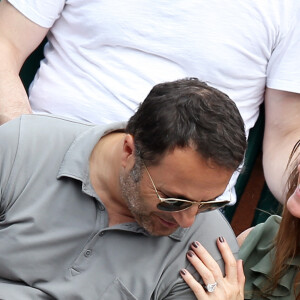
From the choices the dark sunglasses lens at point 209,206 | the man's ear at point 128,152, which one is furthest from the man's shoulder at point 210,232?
the man's ear at point 128,152

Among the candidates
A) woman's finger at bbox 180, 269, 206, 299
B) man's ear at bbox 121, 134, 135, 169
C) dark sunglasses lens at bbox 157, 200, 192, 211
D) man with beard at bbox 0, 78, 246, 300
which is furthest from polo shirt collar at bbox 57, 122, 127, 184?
woman's finger at bbox 180, 269, 206, 299

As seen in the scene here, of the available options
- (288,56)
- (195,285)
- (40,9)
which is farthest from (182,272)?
(40,9)

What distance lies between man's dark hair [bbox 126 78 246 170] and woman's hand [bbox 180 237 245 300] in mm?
278

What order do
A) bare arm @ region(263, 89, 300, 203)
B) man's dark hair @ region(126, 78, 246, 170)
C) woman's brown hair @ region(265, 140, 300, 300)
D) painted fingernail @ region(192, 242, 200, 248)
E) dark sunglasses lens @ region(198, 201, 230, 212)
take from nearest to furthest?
man's dark hair @ region(126, 78, 246, 170), dark sunglasses lens @ region(198, 201, 230, 212), painted fingernail @ region(192, 242, 200, 248), woman's brown hair @ region(265, 140, 300, 300), bare arm @ region(263, 89, 300, 203)

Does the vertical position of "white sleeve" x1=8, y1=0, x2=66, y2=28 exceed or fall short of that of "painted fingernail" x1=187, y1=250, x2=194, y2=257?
it exceeds it

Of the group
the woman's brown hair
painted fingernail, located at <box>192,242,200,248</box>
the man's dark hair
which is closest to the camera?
the man's dark hair

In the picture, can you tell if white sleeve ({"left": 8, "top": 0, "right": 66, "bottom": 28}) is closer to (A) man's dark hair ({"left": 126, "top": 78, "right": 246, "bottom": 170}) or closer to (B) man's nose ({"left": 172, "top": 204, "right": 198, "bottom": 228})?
(A) man's dark hair ({"left": 126, "top": 78, "right": 246, "bottom": 170})

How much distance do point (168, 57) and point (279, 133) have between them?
1.43 feet

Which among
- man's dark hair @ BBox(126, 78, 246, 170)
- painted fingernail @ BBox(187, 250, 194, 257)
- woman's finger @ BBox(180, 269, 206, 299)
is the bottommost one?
woman's finger @ BBox(180, 269, 206, 299)

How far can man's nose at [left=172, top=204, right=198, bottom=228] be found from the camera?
1837mm

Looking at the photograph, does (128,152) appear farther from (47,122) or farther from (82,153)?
(47,122)

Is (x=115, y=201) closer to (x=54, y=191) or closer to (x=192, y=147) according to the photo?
(x=54, y=191)

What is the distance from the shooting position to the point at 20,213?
1954mm

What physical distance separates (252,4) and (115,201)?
0.88 m
